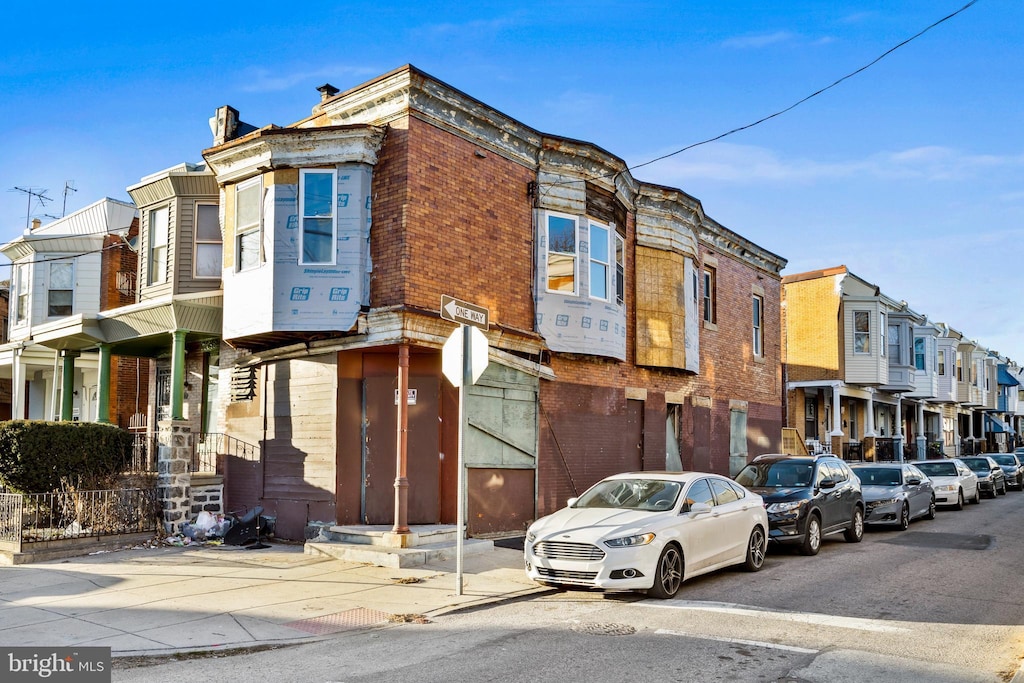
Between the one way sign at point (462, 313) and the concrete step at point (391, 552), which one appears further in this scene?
the concrete step at point (391, 552)

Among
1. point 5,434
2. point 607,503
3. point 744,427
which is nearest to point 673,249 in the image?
point 744,427

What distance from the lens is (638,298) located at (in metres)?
19.5

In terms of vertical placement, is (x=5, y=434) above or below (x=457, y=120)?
below

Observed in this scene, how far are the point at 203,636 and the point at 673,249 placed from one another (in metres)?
14.6

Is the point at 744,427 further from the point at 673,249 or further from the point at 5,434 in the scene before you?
the point at 5,434

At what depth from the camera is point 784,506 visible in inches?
545

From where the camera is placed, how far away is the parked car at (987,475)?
1087 inches

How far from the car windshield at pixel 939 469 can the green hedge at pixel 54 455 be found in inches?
813

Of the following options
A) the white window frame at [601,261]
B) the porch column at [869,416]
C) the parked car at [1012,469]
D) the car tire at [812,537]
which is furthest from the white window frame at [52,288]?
the parked car at [1012,469]

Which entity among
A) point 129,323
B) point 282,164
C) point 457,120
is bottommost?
point 129,323

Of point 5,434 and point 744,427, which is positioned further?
point 744,427

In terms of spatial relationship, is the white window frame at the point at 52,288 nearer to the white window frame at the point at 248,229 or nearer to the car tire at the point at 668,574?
the white window frame at the point at 248,229

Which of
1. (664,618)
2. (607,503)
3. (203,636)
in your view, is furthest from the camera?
(607,503)

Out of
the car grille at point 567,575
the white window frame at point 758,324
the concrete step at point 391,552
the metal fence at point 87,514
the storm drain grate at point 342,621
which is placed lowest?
the storm drain grate at point 342,621
